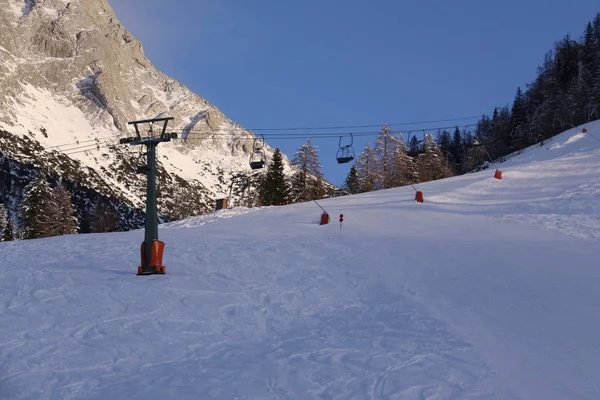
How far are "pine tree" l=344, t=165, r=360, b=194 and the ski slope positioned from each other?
4534cm

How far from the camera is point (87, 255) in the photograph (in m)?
19.0

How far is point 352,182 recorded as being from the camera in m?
69.1

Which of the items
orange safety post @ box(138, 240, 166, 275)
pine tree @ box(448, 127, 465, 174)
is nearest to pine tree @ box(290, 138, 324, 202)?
orange safety post @ box(138, 240, 166, 275)

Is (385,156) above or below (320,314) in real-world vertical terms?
above

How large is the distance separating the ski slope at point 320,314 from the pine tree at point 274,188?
34065 mm

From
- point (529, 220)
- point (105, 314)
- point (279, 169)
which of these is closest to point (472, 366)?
point (105, 314)

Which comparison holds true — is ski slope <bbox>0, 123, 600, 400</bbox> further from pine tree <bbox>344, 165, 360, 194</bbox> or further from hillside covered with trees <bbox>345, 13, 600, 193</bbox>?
pine tree <bbox>344, 165, 360, 194</bbox>

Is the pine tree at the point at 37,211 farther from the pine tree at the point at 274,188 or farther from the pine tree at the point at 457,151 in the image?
the pine tree at the point at 457,151

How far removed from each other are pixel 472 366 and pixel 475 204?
19.3 m

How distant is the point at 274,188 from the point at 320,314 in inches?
1807

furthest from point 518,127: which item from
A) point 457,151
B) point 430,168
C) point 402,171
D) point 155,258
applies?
point 155,258

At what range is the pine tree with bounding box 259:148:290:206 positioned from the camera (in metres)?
56.9

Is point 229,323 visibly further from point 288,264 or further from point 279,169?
point 279,169

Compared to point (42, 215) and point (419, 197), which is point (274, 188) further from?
point (419, 197)
